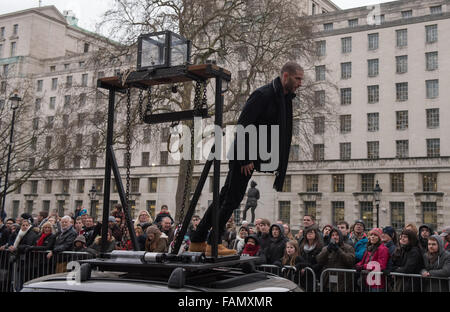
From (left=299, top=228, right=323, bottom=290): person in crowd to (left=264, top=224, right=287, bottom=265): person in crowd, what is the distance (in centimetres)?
39

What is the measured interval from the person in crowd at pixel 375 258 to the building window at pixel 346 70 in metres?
47.7

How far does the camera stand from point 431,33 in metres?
50.4

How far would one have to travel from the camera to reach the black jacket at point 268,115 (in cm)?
432

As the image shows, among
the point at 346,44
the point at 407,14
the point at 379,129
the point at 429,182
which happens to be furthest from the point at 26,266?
the point at 407,14

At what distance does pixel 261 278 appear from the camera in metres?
4.13

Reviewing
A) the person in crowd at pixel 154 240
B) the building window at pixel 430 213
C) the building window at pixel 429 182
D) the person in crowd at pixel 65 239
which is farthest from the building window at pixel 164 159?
the person in crowd at pixel 154 240

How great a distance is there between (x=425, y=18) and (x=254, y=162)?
52.8m

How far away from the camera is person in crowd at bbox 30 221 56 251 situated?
10.3 m

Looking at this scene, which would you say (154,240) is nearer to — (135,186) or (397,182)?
(397,182)

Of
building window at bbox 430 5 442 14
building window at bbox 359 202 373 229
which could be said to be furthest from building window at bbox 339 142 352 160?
building window at bbox 430 5 442 14

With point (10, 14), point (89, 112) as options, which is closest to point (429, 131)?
point (89, 112)

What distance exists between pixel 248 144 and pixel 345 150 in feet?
164

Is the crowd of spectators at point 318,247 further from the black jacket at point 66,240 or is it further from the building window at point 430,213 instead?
the building window at point 430,213

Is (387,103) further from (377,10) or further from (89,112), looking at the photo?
(89,112)
